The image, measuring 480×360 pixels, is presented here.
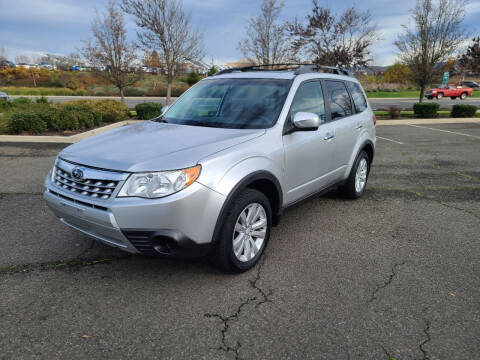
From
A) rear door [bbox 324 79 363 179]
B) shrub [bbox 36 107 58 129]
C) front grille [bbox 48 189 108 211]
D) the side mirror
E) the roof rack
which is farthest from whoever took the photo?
shrub [bbox 36 107 58 129]

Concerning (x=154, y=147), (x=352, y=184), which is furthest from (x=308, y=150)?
(x=154, y=147)

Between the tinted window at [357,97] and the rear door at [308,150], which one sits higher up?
the tinted window at [357,97]

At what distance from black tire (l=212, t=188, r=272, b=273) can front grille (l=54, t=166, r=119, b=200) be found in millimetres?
920

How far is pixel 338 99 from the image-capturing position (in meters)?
4.69

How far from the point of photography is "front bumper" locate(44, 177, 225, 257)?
261cm

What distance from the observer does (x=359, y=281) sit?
3219 mm

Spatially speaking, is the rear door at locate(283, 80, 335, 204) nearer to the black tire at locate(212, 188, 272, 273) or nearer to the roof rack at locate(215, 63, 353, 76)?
the roof rack at locate(215, 63, 353, 76)

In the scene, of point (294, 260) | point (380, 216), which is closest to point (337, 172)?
point (380, 216)

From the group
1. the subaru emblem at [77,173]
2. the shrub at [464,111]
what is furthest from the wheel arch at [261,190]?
the shrub at [464,111]

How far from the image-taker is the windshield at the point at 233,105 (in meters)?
3.64

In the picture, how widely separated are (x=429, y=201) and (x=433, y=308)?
3069 mm

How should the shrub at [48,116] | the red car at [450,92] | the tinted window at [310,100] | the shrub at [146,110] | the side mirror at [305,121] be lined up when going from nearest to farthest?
1. the side mirror at [305,121]
2. the tinted window at [310,100]
3. the shrub at [48,116]
4. the shrub at [146,110]
5. the red car at [450,92]

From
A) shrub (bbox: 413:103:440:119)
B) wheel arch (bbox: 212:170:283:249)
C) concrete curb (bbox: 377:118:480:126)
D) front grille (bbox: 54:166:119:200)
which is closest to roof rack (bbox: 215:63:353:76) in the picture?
wheel arch (bbox: 212:170:283:249)

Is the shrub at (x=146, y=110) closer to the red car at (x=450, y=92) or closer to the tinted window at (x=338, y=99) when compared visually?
the tinted window at (x=338, y=99)
